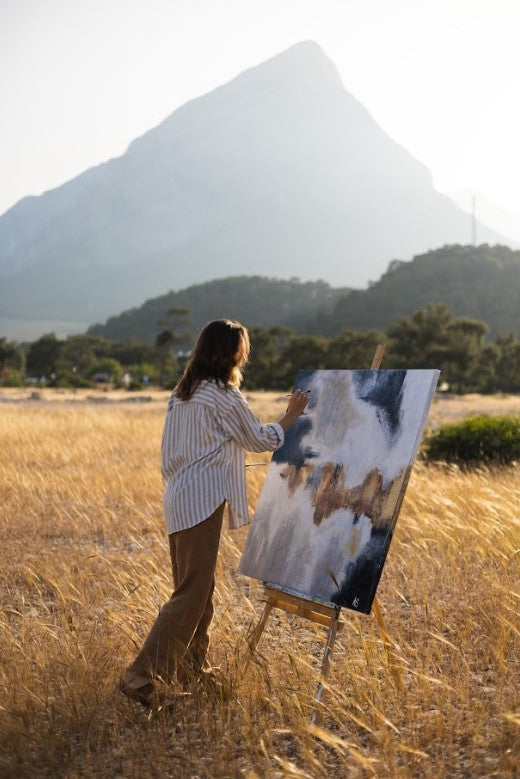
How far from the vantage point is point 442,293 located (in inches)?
4397

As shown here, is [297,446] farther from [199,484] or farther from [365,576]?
[365,576]

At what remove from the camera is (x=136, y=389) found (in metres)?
56.9

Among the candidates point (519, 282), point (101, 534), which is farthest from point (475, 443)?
point (519, 282)

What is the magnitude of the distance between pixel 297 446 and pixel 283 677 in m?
1.33

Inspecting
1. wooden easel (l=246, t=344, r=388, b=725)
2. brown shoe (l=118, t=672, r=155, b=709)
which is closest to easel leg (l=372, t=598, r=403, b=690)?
wooden easel (l=246, t=344, r=388, b=725)

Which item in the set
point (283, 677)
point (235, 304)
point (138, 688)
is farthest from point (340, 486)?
point (235, 304)

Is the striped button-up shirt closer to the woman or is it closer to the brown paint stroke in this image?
the woman

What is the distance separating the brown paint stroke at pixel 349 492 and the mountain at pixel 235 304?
12577 centimetres

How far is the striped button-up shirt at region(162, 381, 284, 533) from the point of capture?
4609 millimetres

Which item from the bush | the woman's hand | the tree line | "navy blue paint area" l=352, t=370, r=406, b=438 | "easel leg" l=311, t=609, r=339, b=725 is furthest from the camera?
the tree line

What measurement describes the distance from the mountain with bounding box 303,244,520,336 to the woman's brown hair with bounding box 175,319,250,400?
100379mm

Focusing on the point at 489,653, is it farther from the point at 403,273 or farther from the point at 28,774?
the point at 403,273

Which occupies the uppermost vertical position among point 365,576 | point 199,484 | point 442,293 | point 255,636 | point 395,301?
point 442,293

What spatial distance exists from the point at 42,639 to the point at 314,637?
1876mm
